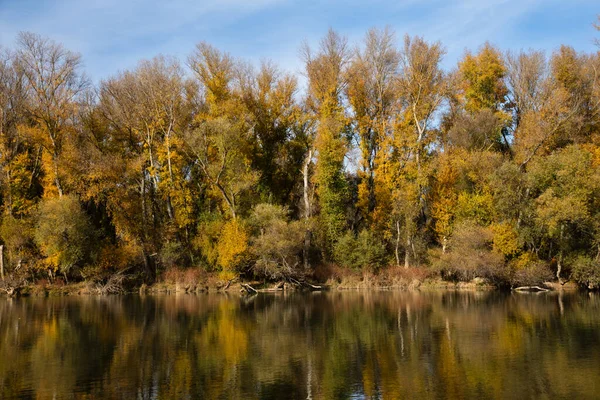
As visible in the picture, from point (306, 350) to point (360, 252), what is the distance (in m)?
25.8

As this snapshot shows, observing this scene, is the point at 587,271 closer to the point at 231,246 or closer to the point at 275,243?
the point at 275,243

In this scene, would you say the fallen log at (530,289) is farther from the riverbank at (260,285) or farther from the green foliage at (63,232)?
the green foliage at (63,232)

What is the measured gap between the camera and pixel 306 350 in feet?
65.4

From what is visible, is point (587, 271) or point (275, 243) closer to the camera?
point (587, 271)

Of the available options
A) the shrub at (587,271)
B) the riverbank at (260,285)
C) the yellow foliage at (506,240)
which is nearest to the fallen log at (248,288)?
the riverbank at (260,285)

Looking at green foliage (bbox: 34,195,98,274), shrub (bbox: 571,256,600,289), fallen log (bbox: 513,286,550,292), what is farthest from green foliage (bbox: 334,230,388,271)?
green foliage (bbox: 34,195,98,274)

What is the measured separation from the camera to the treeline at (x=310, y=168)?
137ft

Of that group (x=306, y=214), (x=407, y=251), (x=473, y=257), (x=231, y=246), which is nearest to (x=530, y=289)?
(x=473, y=257)

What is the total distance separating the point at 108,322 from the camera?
89.2 ft

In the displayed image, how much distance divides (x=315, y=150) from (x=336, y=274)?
34.1 ft

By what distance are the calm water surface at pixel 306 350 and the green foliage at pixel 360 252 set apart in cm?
1175

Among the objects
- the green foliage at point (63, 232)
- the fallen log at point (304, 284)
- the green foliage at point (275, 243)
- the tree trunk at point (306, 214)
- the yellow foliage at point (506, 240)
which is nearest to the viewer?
the green foliage at point (63, 232)

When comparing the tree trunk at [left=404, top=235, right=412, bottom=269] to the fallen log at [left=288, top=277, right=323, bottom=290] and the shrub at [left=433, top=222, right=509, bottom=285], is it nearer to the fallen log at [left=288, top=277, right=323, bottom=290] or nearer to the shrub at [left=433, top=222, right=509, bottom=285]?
the shrub at [left=433, top=222, right=509, bottom=285]

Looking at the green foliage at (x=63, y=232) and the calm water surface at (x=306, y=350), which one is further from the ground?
the green foliage at (x=63, y=232)
